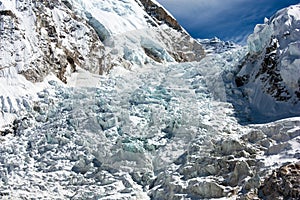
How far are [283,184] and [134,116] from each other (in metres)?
8.32

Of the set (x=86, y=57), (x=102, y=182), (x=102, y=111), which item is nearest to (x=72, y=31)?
(x=86, y=57)

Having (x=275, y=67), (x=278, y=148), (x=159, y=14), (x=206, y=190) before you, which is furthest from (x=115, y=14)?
(x=206, y=190)

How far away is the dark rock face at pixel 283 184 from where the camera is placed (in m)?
17.5

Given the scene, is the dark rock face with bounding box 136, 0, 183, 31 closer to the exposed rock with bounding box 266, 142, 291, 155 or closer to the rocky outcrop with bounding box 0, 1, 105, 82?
the rocky outcrop with bounding box 0, 1, 105, 82

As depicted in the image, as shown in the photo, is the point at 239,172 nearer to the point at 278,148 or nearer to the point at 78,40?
Answer: the point at 278,148

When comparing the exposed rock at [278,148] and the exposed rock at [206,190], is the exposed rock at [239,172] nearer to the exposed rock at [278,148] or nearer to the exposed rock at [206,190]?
the exposed rock at [206,190]

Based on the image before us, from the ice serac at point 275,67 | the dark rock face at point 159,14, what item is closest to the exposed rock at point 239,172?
the ice serac at point 275,67

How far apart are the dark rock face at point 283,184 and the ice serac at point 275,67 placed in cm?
519

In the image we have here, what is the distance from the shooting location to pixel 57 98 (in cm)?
2747

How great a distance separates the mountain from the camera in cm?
1967

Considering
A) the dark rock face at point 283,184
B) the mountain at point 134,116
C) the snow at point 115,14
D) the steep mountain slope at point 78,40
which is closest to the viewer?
the dark rock face at point 283,184

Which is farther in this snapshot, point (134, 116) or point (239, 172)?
point (134, 116)

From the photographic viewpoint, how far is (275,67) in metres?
24.9

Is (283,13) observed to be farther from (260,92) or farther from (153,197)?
(153,197)
